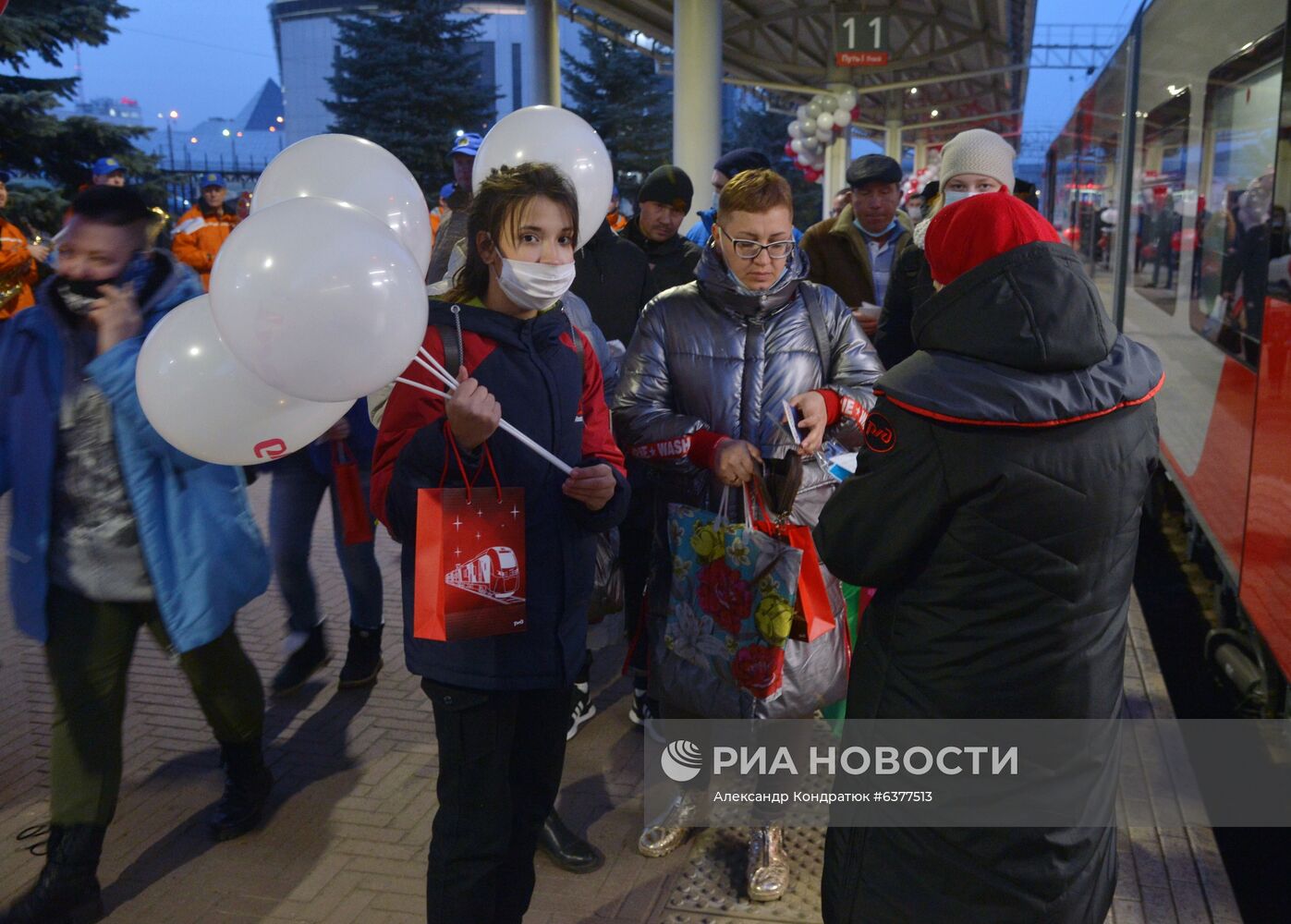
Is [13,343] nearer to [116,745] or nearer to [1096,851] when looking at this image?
[116,745]

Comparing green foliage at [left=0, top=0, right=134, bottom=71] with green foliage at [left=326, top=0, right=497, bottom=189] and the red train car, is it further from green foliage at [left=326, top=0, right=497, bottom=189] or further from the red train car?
green foliage at [left=326, top=0, right=497, bottom=189]

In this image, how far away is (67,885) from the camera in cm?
316

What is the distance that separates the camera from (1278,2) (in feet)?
13.9

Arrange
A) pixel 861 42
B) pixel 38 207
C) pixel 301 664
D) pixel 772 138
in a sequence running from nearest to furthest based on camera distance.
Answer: pixel 301 664
pixel 38 207
pixel 861 42
pixel 772 138

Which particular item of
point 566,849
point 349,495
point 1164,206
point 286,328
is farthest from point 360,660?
point 1164,206

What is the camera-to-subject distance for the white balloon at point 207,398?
7.95ft

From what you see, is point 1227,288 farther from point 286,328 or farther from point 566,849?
point 286,328

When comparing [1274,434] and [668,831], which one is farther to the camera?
[1274,434]

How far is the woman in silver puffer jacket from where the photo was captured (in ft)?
10.7

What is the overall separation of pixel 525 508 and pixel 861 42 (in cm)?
1687

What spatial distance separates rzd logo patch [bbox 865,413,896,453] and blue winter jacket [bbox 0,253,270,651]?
2.06m

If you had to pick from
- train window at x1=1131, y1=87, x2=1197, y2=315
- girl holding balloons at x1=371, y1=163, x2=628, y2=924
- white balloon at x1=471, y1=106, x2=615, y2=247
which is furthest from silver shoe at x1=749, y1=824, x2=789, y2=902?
train window at x1=1131, y1=87, x2=1197, y2=315

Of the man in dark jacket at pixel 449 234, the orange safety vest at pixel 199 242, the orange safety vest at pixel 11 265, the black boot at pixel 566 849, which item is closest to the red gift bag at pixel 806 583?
the black boot at pixel 566 849

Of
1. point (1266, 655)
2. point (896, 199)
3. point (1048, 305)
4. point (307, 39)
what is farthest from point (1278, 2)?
point (307, 39)
